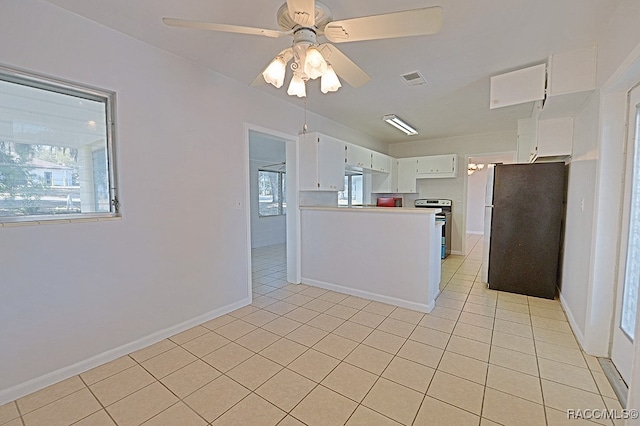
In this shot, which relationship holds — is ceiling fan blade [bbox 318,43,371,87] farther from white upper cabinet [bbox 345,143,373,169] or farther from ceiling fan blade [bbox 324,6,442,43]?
white upper cabinet [bbox 345,143,373,169]

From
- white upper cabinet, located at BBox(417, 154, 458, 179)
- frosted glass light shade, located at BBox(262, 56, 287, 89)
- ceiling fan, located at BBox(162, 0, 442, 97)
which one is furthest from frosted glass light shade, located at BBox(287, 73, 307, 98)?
white upper cabinet, located at BBox(417, 154, 458, 179)

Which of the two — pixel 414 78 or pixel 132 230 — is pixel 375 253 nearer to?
pixel 414 78

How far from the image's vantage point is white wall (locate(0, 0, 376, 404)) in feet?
5.80

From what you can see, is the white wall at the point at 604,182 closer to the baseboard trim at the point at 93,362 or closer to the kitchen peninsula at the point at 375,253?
the kitchen peninsula at the point at 375,253

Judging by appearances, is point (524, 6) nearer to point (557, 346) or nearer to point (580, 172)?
point (580, 172)

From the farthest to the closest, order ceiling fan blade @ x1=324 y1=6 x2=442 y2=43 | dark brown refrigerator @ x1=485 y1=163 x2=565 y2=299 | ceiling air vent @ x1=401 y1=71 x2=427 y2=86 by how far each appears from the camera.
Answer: dark brown refrigerator @ x1=485 y1=163 x2=565 y2=299, ceiling air vent @ x1=401 y1=71 x2=427 y2=86, ceiling fan blade @ x1=324 y1=6 x2=442 y2=43

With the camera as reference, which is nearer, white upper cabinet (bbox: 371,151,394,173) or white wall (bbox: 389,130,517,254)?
white upper cabinet (bbox: 371,151,394,173)

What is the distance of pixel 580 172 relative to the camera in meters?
2.66

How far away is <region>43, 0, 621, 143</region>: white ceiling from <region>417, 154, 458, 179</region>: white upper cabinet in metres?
2.16

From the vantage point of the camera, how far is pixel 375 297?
3332 mm

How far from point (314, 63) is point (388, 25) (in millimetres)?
420

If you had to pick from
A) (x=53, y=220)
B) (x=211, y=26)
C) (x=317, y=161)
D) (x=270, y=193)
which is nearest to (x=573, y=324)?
(x=317, y=161)

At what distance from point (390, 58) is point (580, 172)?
2184 mm

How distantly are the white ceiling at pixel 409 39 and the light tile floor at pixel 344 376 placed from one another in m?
2.55
